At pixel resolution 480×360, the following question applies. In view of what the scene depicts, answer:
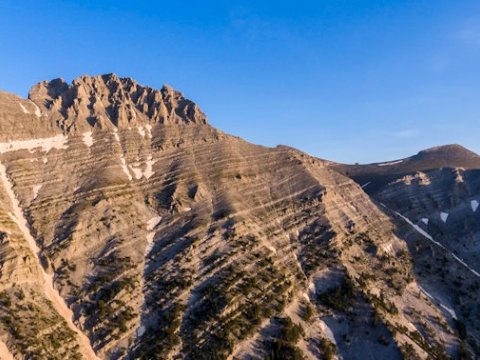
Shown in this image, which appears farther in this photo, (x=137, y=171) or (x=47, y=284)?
(x=137, y=171)

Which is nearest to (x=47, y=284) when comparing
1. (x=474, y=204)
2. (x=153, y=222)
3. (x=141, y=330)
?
(x=141, y=330)

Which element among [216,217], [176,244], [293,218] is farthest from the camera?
[293,218]

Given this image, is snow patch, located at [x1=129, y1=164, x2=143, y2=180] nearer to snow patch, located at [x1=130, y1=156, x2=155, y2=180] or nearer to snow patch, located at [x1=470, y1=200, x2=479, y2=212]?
snow patch, located at [x1=130, y1=156, x2=155, y2=180]

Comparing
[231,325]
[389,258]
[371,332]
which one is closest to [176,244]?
[231,325]

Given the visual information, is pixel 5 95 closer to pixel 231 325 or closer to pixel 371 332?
pixel 231 325

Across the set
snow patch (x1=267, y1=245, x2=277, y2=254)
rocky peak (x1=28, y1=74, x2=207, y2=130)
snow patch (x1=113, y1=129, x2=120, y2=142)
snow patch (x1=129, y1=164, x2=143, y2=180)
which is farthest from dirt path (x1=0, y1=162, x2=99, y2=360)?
snow patch (x1=267, y1=245, x2=277, y2=254)

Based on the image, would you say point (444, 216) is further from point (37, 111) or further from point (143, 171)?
point (37, 111)
